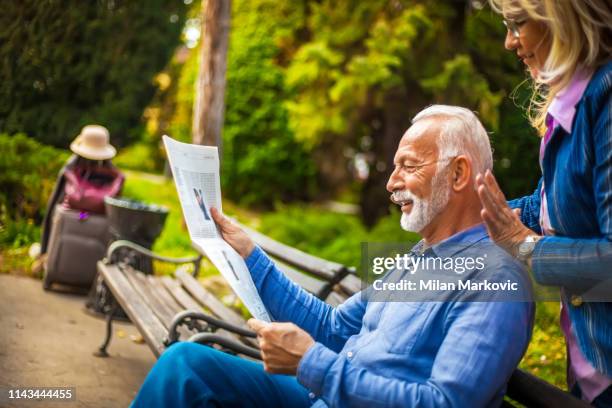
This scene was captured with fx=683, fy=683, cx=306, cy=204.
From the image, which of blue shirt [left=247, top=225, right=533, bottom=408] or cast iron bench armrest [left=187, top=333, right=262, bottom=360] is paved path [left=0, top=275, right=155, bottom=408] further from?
blue shirt [left=247, top=225, right=533, bottom=408]

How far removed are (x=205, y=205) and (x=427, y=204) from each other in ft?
2.42

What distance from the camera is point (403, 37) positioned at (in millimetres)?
8219

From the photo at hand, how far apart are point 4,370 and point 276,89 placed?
10.4 m

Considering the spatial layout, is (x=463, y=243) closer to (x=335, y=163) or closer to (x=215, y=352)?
(x=215, y=352)

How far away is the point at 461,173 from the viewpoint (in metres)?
1.91

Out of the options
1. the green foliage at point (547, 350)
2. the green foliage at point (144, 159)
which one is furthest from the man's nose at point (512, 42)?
the green foliage at point (144, 159)

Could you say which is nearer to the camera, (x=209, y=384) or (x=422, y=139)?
(x=422, y=139)

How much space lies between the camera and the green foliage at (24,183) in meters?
4.17

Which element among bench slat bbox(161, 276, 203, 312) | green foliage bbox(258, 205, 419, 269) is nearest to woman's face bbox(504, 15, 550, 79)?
bench slat bbox(161, 276, 203, 312)

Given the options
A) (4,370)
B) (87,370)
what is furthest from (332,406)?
(87,370)

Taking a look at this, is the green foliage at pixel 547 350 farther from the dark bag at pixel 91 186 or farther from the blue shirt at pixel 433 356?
the dark bag at pixel 91 186

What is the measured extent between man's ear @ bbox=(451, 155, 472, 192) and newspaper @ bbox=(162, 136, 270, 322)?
667 mm

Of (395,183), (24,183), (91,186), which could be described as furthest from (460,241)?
(91,186)

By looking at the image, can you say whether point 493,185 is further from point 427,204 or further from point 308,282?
point 308,282
